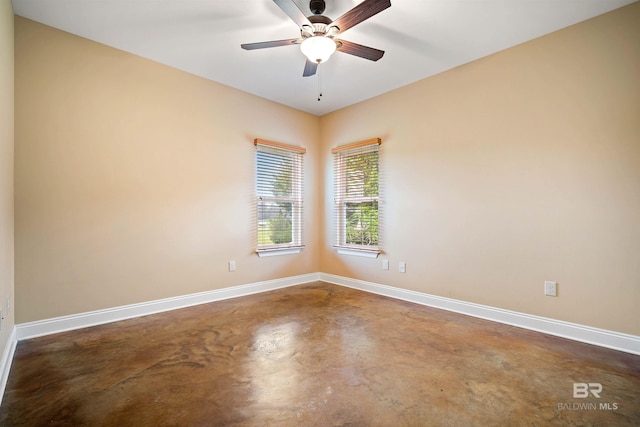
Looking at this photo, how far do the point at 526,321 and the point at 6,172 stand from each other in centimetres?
445

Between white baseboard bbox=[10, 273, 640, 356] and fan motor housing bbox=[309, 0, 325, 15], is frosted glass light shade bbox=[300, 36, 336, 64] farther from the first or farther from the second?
white baseboard bbox=[10, 273, 640, 356]

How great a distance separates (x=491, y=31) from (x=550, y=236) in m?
1.91

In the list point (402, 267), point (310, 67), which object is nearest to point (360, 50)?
point (310, 67)

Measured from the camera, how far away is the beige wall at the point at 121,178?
2547 mm

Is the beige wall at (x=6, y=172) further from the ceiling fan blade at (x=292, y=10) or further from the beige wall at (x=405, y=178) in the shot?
the ceiling fan blade at (x=292, y=10)

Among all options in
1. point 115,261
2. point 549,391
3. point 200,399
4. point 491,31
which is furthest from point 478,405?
point 115,261

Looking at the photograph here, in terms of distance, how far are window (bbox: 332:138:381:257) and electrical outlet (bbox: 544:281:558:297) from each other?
1.82m

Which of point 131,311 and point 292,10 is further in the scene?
point 131,311

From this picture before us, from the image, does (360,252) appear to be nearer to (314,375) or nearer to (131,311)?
(314,375)

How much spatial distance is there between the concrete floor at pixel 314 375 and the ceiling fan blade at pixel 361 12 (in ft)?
7.78

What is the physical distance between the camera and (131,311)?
3.00 meters

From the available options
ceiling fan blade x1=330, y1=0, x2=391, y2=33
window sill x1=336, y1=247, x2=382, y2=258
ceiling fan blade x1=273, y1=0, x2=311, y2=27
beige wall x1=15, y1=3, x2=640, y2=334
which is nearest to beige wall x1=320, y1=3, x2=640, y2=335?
beige wall x1=15, y1=3, x2=640, y2=334

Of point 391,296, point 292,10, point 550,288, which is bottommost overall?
point 391,296

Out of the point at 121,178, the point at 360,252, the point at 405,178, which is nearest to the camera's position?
the point at 121,178
